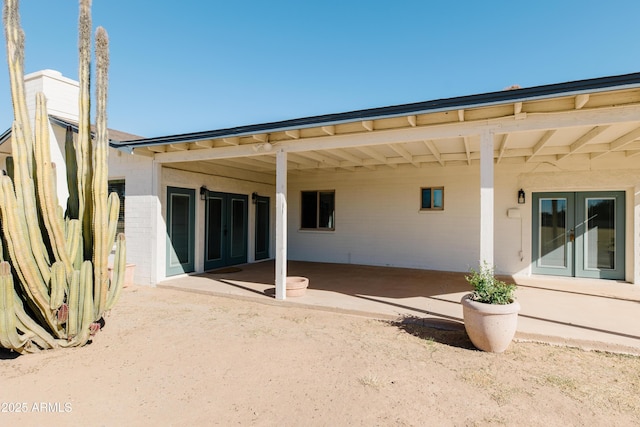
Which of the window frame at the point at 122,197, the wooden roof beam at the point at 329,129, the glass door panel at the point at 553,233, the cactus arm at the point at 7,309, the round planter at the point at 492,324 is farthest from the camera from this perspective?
the window frame at the point at 122,197

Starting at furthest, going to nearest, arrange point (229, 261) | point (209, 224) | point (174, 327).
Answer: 1. point (229, 261)
2. point (209, 224)
3. point (174, 327)

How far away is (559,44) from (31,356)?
12.3m

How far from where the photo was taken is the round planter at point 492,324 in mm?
3555

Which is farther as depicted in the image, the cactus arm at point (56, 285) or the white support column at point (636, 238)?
the white support column at point (636, 238)

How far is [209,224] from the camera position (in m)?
8.46

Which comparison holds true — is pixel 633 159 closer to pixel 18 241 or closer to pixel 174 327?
pixel 174 327

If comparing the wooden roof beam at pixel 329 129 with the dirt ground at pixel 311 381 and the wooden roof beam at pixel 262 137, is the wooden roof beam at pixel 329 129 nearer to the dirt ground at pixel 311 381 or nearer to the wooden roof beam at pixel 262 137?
the wooden roof beam at pixel 262 137

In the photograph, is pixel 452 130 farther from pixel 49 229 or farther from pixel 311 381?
pixel 49 229

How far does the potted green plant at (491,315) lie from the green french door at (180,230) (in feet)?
20.8

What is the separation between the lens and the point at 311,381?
122 inches

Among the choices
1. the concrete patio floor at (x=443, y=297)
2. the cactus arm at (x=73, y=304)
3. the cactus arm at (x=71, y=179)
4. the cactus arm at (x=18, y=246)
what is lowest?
the concrete patio floor at (x=443, y=297)

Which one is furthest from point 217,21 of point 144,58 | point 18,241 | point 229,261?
point 18,241

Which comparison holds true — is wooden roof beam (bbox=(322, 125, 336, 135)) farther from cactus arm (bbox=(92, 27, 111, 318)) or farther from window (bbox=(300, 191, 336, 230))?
window (bbox=(300, 191, 336, 230))

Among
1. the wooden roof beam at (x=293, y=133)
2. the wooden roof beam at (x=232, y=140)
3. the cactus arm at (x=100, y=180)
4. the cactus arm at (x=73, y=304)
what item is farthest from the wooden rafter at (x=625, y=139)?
the cactus arm at (x=73, y=304)
